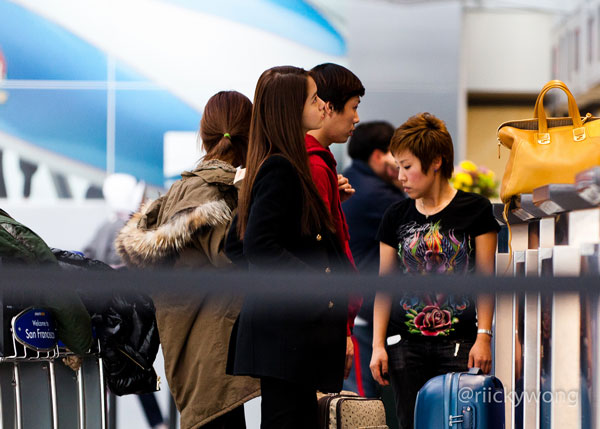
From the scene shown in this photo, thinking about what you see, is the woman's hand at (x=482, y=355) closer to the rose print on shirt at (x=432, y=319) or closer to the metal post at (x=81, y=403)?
the rose print on shirt at (x=432, y=319)

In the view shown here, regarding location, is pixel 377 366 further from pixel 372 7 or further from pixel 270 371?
pixel 372 7

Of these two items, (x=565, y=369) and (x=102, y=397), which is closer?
(x=565, y=369)

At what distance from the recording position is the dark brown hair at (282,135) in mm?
2092

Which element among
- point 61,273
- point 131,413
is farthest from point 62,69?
point 61,273

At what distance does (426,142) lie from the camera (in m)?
2.63

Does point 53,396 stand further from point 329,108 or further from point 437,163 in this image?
point 437,163

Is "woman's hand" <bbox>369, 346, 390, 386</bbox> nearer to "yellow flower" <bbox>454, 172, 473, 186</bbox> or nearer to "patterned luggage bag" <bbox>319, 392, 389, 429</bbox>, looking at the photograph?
"patterned luggage bag" <bbox>319, 392, 389, 429</bbox>

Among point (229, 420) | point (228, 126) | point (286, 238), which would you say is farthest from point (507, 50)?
point (286, 238)

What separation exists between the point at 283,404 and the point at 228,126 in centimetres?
84

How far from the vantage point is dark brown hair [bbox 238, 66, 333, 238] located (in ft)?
6.86

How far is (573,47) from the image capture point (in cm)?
708

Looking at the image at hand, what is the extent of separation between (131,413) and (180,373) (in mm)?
302

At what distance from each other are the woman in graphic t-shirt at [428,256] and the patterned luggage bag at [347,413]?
192mm

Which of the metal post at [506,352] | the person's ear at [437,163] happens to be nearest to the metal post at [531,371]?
the metal post at [506,352]
